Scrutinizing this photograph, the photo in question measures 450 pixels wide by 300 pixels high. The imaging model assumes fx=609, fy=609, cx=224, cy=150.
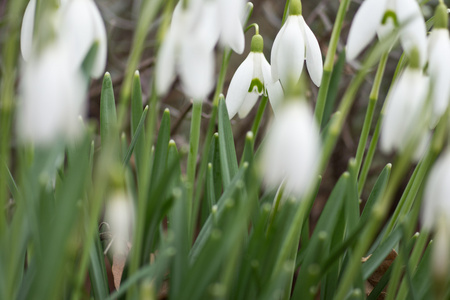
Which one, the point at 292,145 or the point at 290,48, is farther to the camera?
the point at 290,48

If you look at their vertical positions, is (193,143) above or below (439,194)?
below

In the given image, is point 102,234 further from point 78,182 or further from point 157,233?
point 78,182

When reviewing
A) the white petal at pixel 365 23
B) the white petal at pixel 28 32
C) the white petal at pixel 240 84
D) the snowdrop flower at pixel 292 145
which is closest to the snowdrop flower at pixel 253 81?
the white petal at pixel 240 84

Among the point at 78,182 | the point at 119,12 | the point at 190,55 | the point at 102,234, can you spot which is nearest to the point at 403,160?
the point at 190,55

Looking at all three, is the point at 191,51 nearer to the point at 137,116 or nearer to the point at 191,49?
the point at 191,49

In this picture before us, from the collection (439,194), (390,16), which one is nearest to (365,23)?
(390,16)

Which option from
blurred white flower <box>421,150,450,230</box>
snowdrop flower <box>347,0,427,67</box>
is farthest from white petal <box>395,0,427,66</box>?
blurred white flower <box>421,150,450,230</box>

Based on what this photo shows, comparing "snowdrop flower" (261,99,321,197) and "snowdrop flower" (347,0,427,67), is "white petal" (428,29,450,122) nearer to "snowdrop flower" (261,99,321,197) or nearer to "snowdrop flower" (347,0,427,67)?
"snowdrop flower" (347,0,427,67)
